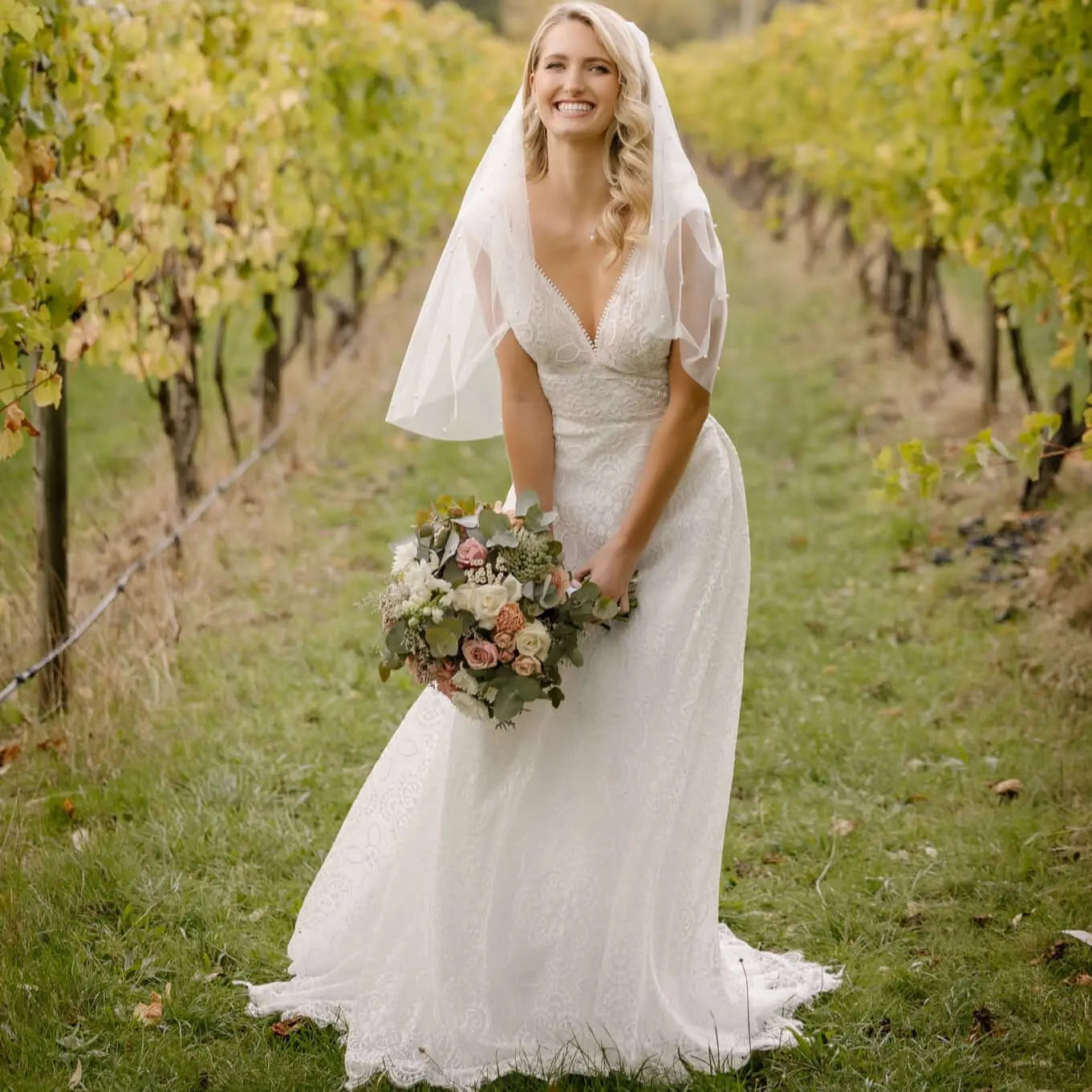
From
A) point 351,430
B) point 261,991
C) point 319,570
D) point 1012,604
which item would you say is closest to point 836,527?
point 1012,604

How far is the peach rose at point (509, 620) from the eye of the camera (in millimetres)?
2766

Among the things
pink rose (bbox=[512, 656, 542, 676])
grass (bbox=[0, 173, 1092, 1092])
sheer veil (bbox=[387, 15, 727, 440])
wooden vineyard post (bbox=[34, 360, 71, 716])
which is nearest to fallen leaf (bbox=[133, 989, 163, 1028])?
grass (bbox=[0, 173, 1092, 1092])

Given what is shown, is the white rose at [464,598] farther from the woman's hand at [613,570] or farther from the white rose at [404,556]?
the woman's hand at [613,570]

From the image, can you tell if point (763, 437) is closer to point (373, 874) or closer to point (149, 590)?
point (149, 590)

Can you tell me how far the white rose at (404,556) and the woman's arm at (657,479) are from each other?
37 cm

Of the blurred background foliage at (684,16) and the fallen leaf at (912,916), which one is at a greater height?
the blurred background foliage at (684,16)

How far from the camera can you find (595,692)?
304 cm

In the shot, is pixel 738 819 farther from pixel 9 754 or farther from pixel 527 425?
pixel 9 754

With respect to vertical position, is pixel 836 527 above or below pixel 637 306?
below

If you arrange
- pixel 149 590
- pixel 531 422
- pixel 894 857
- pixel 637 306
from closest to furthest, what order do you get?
pixel 637 306 < pixel 531 422 < pixel 894 857 < pixel 149 590

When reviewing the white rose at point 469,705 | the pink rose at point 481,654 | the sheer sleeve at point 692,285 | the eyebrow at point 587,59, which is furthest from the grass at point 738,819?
the eyebrow at point 587,59

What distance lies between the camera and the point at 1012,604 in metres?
5.85

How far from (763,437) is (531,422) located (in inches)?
253

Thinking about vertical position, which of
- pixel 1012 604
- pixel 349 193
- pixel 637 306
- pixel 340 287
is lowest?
pixel 340 287
